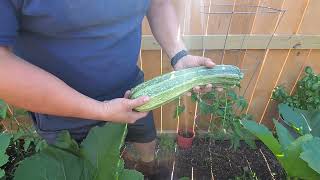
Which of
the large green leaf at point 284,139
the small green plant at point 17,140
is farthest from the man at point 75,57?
the small green plant at point 17,140

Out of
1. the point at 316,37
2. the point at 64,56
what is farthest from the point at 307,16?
the point at 64,56

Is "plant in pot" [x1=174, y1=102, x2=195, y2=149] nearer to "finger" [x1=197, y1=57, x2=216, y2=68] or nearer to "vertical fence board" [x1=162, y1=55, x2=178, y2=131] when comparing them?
"vertical fence board" [x1=162, y1=55, x2=178, y2=131]

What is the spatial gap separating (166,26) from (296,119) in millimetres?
916

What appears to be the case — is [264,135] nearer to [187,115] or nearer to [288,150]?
[288,150]

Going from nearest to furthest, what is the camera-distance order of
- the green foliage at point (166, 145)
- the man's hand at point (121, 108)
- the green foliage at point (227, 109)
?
the man's hand at point (121, 108) → the green foliage at point (227, 109) → the green foliage at point (166, 145)

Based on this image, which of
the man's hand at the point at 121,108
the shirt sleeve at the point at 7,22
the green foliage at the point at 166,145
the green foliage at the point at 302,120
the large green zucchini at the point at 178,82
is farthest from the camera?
the green foliage at the point at 166,145

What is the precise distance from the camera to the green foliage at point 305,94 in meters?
2.62

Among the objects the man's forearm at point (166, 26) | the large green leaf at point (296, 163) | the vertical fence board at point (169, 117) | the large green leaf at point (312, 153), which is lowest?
the vertical fence board at point (169, 117)

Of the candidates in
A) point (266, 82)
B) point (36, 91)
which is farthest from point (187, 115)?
point (36, 91)

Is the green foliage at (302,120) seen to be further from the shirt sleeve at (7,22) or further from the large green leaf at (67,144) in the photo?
the shirt sleeve at (7,22)

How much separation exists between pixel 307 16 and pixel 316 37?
0.57 ft

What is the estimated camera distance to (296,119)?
2.16 meters

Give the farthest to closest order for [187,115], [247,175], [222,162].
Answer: [187,115] < [222,162] < [247,175]

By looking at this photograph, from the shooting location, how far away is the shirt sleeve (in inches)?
46.8
